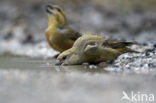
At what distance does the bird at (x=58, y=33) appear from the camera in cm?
929

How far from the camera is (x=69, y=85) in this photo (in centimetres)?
534

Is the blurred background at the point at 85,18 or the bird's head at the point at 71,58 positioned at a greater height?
the blurred background at the point at 85,18

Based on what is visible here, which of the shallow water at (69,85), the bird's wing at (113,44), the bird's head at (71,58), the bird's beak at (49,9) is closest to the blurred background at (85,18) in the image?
the bird's beak at (49,9)

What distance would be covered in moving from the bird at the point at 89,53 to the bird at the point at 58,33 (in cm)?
169

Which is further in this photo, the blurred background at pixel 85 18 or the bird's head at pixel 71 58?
the blurred background at pixel 85 18

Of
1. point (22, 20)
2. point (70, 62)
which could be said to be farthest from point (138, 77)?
point (22, 20)

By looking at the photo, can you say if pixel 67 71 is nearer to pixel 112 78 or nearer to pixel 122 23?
pixel 112 78

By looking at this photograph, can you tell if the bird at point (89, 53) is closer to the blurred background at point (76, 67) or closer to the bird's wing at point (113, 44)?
the bird's wing at point (113, 44)

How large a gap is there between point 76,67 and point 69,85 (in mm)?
1828

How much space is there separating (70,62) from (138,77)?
1.79 meters

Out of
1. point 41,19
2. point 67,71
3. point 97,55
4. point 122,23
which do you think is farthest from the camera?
point 41,19

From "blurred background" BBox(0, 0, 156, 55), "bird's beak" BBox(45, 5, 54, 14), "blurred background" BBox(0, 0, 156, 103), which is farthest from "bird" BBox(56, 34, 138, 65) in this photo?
"blurred background" BBox(0, 0, 156, 55)

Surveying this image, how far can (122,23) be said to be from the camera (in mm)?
15297

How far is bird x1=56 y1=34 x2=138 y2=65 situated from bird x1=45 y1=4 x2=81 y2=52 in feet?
5.53
